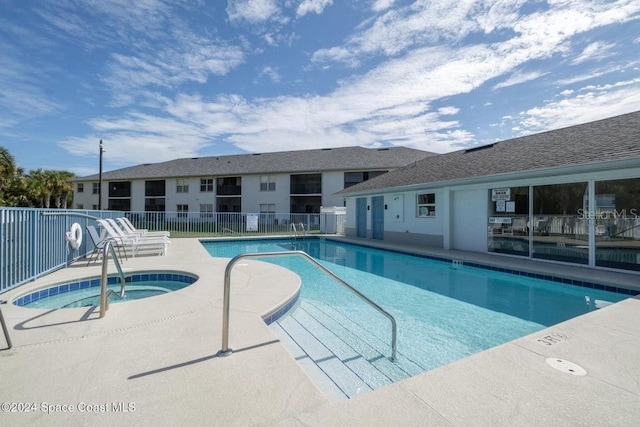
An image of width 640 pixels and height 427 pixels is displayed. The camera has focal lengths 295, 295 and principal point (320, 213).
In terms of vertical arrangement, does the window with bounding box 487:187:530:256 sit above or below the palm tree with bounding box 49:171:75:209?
below


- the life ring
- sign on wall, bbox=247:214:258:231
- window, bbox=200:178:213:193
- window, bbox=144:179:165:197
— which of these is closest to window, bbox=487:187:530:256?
the life ring

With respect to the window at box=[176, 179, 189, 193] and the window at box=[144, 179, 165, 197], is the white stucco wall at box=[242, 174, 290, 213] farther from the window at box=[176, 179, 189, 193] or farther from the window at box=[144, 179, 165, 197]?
the window at box=[144, 179, 165, 197]

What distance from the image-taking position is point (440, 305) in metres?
6.00

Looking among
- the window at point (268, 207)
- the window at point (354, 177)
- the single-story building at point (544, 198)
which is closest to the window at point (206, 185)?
the window at point (268, 207)

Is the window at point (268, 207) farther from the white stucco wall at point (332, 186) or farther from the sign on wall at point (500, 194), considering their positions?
the sign on wall at point (500, 194)

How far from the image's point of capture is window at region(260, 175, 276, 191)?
99.8ft

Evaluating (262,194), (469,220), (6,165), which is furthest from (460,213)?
(6,165)

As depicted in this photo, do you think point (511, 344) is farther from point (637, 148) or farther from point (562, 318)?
point (637, 148)

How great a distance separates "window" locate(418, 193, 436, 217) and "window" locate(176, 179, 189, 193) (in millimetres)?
27073

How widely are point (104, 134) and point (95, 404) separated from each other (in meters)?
25.2

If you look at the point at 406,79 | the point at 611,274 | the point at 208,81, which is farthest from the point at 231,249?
the point at 611,274

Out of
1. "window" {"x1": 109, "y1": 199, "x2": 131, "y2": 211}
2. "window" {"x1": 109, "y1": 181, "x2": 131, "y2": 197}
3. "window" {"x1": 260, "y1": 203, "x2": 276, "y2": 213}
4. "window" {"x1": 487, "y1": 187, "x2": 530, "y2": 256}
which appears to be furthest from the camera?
"window" {"x1": 109, "y1": 199, "x2": 131, "y2": 211}

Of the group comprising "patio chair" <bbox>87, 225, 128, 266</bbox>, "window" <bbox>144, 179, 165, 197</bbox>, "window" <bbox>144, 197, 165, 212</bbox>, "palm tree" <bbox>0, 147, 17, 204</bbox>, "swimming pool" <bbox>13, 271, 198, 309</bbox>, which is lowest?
"swimming pool" <bbox>13, 271, 198, 309</bbox>

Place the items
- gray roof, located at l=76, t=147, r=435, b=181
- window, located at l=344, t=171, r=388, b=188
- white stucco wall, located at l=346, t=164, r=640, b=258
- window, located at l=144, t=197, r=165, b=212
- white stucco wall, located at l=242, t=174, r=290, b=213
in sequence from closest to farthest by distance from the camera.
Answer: white stucco wall, located at l=346, t=164, r=640, b=258 → window, located at l=344, t=171, r=388, b=188 → gray roof, located at l=76, t=147, r=435, b=181 → white stucco wall, located at l=242, t=174, r=290, b=213 → window, located at l=144, t=197, r=165, b=212
